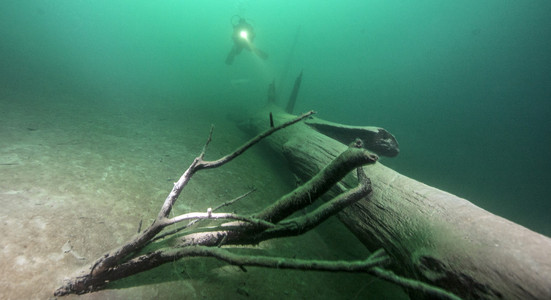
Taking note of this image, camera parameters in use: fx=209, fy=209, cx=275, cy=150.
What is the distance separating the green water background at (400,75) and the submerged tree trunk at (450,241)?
10.9m

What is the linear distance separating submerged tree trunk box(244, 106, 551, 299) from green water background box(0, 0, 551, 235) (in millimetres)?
10883

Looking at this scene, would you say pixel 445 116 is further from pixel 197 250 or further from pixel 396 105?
pixel 197 250

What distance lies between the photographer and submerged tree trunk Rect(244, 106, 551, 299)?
1309 millimetres

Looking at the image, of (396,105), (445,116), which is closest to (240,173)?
(445,116)

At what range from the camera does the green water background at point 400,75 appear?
15023 millimetres

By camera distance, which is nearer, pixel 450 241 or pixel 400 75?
pixel 450 241

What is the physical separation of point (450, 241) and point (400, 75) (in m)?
79.5

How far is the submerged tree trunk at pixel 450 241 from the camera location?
1.31 metres

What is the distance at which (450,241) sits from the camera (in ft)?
5.44

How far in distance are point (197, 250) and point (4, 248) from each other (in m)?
1.76

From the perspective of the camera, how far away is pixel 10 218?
210cm

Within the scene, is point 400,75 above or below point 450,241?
above

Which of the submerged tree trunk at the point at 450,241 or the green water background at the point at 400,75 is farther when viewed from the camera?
the green water background at the point at 400,75

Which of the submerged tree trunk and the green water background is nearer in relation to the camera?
the submerged tree trunk
